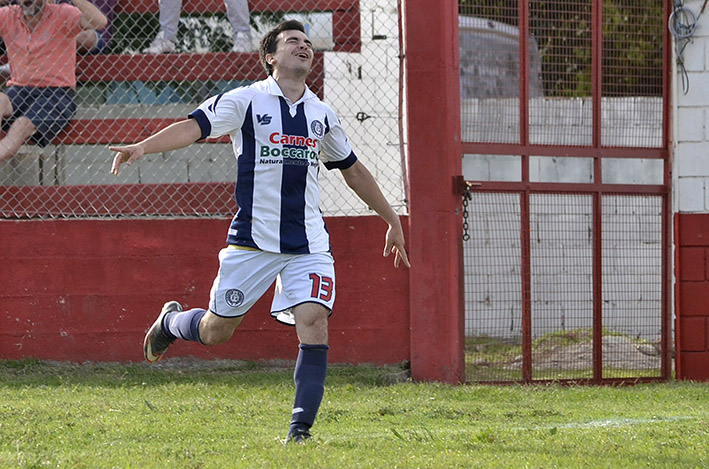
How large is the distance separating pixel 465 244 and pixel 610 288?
139cm

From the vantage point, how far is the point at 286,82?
219 inches

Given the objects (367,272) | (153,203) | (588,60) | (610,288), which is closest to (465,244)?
(367,272)

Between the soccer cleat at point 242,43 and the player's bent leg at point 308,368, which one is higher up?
the soccer cleat at point 242,43

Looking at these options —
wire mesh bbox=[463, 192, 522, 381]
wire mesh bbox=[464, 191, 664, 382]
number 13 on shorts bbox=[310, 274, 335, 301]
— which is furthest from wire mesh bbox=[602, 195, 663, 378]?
number 13 on shorts bbox=[310, 274, 335, 301]

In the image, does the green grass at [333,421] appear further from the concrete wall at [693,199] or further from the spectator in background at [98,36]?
the spectator in background at [98,36]

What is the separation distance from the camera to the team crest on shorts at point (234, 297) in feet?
18.2

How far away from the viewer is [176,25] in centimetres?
955

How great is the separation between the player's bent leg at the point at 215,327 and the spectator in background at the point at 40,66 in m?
3.95

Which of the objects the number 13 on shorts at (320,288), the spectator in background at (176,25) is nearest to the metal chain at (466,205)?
the spectator in background at (176,25)

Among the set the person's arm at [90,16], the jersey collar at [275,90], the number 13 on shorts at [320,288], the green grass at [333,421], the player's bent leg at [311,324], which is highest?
the person's arm at [90,16]

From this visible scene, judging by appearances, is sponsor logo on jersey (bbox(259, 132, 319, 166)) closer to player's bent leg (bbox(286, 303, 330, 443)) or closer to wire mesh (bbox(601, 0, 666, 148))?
player's bent leg (bbox(286, 303, 330, 443))

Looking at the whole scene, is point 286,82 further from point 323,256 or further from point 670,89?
point 670,89

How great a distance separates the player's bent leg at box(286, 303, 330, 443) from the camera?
16.8 ft

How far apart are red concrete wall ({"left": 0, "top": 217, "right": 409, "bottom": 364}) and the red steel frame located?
1.02m
